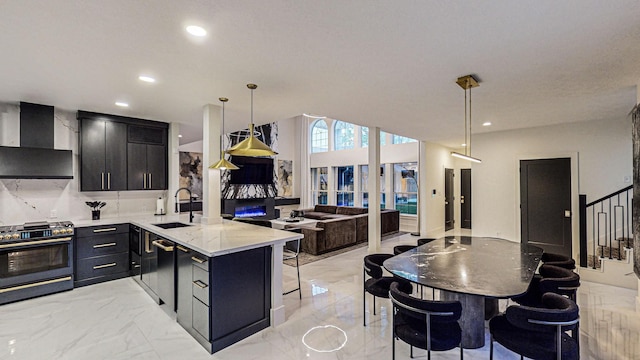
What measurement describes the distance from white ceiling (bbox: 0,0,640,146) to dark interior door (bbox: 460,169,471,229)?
5.19 m

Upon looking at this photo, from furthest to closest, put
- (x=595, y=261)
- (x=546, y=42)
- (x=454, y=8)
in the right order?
(x=595, y=261) → (x=546, y=42) → (x=454, y=8)

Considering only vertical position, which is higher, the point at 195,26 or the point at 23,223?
the point at 195,26

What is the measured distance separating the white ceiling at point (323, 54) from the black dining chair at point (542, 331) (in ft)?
6.26

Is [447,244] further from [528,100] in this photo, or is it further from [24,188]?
[24,188]

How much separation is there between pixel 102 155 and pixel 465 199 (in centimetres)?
949

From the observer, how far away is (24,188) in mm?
4133

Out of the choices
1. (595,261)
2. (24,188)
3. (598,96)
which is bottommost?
(595,261)

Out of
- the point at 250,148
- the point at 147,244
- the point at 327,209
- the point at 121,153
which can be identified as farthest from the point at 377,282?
the point at 327,209

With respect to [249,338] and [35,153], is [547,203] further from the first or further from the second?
[35,153]

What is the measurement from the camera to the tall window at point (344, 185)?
1092 centimetres

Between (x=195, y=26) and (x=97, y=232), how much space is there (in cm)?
358

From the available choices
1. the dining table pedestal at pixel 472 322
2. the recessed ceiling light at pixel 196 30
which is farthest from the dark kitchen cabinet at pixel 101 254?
the dining table pedestal at pixel 472 322

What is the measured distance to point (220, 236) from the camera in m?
3.11

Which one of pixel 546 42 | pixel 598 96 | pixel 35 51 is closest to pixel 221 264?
pixel 35 51
